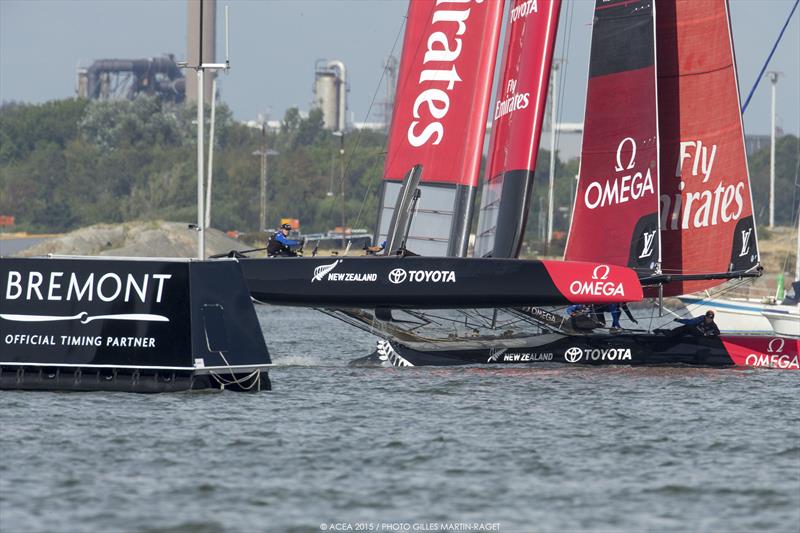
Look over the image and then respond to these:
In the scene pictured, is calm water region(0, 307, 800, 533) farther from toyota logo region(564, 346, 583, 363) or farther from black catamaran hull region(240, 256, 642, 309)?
toyota logo region(564, 346, 583, 363)

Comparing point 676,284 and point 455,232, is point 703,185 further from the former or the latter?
point 455,232

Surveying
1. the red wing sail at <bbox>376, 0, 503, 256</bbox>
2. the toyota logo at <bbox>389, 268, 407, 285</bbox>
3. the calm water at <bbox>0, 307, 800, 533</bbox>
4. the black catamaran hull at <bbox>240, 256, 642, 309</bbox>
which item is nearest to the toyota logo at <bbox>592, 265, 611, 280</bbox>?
the black catamaran hull at <bbox>240, 256, 642, 309</bbox>

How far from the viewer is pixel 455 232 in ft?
86.7

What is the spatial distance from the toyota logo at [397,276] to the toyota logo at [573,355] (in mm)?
3790

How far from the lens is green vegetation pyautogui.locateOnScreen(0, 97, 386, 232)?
341 ft

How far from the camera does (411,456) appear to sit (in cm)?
1590

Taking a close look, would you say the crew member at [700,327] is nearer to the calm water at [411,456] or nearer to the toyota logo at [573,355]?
the toyota logo at [573,355]

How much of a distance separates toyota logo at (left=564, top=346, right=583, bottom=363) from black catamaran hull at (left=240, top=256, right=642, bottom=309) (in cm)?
191

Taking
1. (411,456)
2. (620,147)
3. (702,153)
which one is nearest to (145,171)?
(702,153)

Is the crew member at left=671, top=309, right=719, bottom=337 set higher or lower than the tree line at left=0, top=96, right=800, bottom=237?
lower

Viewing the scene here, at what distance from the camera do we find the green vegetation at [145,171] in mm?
104062

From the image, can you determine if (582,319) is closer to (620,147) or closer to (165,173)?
(620,147)

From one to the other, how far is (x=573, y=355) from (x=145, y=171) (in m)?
87.1

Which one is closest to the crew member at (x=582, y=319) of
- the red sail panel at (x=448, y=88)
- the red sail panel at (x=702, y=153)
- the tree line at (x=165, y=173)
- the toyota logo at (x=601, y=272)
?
the toyota logo at (x=601, y=272)
